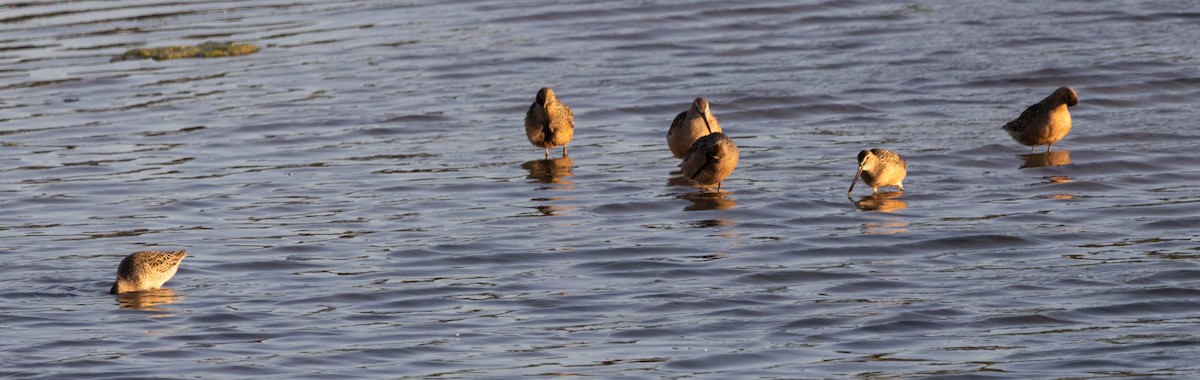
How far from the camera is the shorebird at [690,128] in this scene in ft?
58.2

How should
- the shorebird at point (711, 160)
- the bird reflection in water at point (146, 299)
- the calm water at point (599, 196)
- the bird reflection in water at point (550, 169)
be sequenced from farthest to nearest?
the bird reflection in water at point (550, 169) → the shorebird at point (711, 160) → the bird reflection in water at point (146, 299) → the calm water at point (599, 196)

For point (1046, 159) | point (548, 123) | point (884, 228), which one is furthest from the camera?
point (548, 123)

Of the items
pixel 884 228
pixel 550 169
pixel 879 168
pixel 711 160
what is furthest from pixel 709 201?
pixel 550 169

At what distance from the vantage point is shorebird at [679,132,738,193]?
1619 cm

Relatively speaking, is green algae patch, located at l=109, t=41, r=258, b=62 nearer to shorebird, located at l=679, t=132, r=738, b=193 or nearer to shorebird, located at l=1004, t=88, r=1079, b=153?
shorebird, located at l=679, t=132, r=738, b=193

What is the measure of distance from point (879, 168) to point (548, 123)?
3861 millimetres

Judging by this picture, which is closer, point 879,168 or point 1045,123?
point 879,168

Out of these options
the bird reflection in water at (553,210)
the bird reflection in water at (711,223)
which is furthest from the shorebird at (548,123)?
the bird reflection in water at (711,223)

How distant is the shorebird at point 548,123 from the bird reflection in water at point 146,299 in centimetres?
603

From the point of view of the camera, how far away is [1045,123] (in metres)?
17.4

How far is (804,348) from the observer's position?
10695 millimetres

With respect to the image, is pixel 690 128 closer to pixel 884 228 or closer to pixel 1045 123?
pixel 1045 123

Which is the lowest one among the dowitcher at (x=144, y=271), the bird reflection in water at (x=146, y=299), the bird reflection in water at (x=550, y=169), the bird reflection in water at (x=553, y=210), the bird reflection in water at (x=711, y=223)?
the bird reflection in water at (x=550, y=169)

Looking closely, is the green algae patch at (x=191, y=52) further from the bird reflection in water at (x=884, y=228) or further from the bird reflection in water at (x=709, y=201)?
the bird reflection in water at (x=884, y=228)
